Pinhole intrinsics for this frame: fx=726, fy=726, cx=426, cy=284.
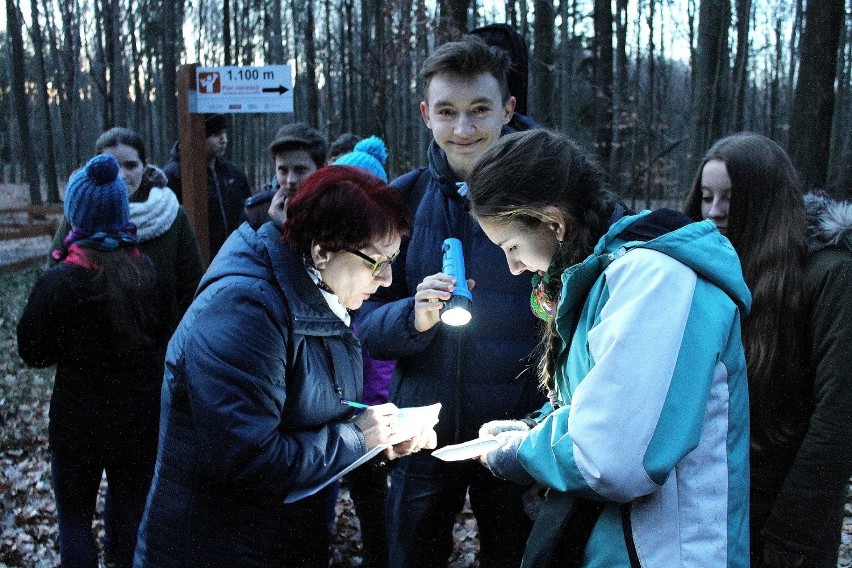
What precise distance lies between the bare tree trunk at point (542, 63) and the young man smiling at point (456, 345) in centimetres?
864

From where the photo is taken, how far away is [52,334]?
3.08 meters

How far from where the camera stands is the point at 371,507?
3.86 m

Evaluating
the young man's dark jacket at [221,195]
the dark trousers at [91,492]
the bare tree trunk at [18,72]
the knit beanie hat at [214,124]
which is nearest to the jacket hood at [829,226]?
the dark trousers at [91,492]

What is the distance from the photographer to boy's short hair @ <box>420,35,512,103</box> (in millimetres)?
2865

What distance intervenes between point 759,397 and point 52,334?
2.79 metres

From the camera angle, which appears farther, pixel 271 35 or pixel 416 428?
pixel 271 35

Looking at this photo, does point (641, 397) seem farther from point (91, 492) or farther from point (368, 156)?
point (368, 156)

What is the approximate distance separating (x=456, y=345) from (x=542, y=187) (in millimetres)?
1111

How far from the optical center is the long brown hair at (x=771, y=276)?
94.8 inches

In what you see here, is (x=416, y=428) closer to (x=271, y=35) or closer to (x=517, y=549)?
(x=517, y=549)

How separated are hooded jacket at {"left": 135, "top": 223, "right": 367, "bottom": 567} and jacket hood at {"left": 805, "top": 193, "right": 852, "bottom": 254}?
1609 millimetres

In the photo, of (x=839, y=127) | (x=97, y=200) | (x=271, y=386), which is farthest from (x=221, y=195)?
(x=839, y=127)

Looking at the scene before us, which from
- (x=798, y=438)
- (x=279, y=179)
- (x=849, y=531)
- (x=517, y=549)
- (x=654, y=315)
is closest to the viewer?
(x=654, y=315)

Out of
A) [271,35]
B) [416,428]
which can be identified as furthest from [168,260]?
[271,35]
